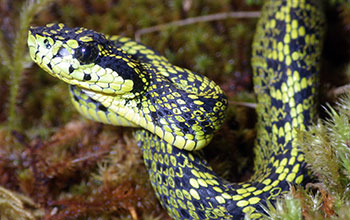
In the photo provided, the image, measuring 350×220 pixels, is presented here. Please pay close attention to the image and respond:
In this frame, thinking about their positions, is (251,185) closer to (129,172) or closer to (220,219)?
(220,219)

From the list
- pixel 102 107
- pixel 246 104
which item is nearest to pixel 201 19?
pixel 246 104

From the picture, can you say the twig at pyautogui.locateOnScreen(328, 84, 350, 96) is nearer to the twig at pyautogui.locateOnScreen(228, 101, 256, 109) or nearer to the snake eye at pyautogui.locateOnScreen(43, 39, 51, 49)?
the twig at pyautogui.locateOnScreen(228, 101, 256, 109)

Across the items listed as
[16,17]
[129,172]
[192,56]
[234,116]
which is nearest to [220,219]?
[129,172]

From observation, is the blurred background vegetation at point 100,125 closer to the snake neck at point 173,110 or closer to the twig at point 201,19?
the twig at point 201,19

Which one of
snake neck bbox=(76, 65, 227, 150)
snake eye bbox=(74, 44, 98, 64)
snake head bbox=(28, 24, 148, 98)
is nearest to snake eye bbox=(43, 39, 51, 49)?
snake head bbox=(28, 24, 148, 98)

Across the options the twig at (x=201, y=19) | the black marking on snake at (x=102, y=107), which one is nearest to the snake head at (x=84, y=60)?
the black marking on snake at (x=102, y=107)

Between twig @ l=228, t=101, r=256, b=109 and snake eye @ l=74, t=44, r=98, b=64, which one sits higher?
snake eye @ l=74, t=44, r=98, b=64
